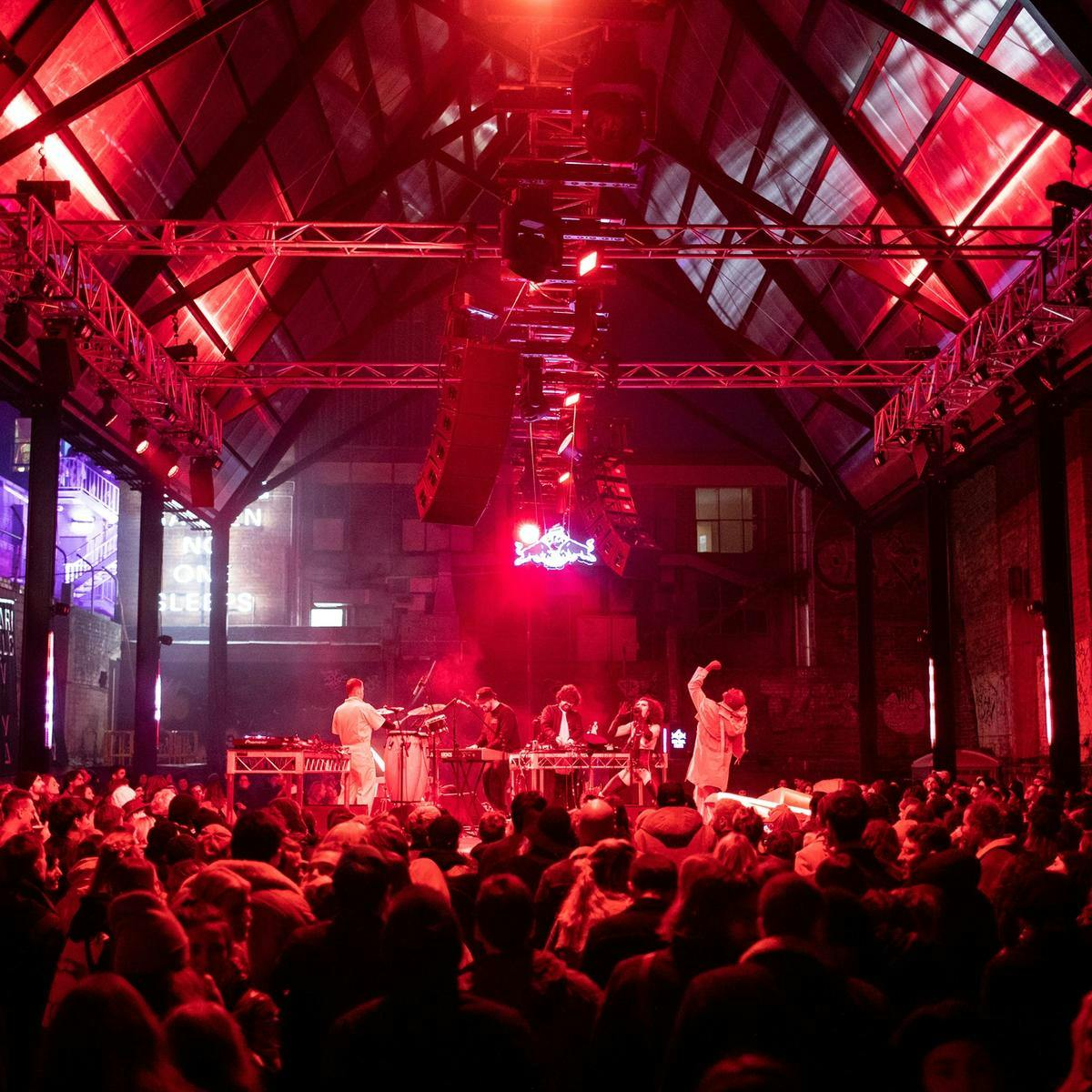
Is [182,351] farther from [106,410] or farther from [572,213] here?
[572,213]

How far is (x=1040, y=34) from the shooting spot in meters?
12.8

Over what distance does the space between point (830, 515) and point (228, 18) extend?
18091 mm

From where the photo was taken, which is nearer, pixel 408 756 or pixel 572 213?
pixel 572 213

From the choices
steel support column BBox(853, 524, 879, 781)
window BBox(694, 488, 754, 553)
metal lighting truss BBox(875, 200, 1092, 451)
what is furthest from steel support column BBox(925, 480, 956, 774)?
window BBox(694, 488, 754, 553)

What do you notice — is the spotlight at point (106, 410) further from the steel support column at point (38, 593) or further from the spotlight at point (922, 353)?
the spotlight at point (922, 353)

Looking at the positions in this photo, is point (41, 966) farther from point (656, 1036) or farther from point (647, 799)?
point (647, 799)

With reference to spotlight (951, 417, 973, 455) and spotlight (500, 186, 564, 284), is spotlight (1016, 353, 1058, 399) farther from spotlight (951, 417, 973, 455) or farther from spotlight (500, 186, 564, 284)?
spotlight (500, 186, 564, 284)

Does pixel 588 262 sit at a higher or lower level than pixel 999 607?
higher

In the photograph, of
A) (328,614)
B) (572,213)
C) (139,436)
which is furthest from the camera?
(328,614)

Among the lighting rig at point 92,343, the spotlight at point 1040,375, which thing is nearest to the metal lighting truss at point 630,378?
the lighting rig at point 92,343

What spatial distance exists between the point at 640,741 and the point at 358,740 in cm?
375

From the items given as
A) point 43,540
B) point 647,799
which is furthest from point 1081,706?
point 43,540

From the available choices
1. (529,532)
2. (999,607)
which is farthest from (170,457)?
(999,607)

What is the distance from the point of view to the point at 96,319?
13.3 meters
